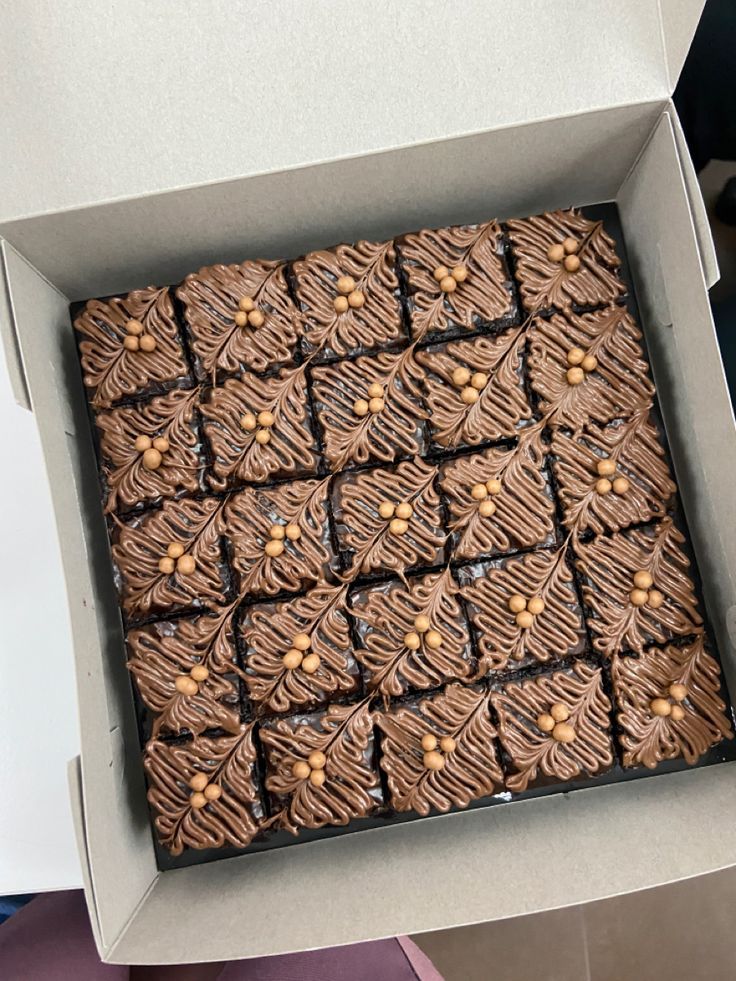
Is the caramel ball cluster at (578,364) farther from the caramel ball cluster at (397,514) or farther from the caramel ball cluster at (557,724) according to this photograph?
the caramel ball cluster at (557,724)

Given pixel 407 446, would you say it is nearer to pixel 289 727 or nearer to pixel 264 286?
pixel 264 286

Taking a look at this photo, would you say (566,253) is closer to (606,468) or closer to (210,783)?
(606,468)

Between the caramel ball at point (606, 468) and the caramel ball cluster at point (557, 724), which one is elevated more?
the caramel ball at point (606, 468)

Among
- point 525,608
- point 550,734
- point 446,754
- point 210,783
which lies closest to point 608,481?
point 525,608

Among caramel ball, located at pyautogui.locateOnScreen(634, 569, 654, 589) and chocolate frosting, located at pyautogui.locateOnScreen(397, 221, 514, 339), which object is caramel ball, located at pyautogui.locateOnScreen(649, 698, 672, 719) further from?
Result: chocolate frosting, located at pyautogui.locateOnScreen(397, 221, 514, 339)

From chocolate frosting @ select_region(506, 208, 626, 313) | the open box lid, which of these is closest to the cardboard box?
the open box lid

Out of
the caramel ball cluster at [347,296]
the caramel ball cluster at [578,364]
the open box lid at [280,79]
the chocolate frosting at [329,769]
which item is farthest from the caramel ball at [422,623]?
the open box lid at [280,79]

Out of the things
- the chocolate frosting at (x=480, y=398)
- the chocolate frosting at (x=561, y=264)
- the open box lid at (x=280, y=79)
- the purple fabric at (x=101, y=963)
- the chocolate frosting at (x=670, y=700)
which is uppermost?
the open box lid at (x=280, y=79)
